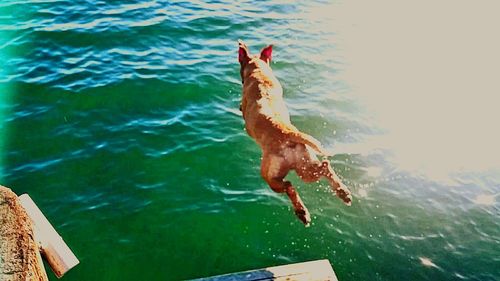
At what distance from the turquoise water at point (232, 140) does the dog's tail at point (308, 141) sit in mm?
3087

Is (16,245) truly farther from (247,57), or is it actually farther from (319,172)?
(247,57)

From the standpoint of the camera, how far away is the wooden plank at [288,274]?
6.41 m

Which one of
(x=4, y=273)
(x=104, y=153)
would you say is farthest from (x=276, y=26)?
(x=4, y=273)

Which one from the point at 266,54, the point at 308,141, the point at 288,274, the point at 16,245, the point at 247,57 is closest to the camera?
the point at 16,245

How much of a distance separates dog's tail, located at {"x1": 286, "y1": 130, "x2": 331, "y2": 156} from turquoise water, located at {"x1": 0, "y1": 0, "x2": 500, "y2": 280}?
122 inches

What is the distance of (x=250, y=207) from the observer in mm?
9219

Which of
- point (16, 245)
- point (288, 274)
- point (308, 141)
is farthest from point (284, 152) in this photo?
point (16, 245)

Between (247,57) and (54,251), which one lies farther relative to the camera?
(247,57)

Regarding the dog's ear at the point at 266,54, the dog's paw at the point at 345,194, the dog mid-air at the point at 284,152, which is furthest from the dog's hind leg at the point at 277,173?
the dog's ear at the point at 266,54

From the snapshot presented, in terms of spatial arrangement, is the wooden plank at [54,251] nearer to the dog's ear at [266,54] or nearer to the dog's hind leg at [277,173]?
the dog's hind leg at [277,173]

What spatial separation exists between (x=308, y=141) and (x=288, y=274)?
2.01m

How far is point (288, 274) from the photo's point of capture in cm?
649

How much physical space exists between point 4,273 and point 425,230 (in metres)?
7.25

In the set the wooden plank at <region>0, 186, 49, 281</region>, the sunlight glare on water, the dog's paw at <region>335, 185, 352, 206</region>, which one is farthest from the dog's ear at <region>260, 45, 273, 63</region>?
the wooden plank at <region>0, 186, 49, 281</region>
